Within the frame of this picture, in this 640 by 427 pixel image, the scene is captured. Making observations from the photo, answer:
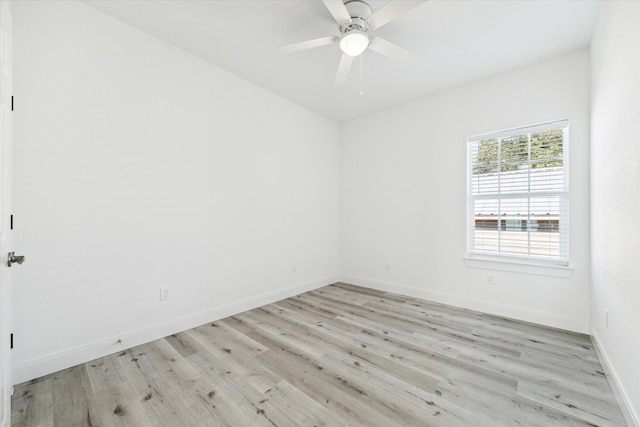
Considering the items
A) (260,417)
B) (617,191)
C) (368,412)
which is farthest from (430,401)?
(617,191)

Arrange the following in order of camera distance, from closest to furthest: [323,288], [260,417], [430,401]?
[260,417] < [430,401] < [323,288]

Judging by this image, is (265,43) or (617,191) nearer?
(617,191)

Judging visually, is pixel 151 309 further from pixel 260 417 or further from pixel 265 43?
pixel 265 43

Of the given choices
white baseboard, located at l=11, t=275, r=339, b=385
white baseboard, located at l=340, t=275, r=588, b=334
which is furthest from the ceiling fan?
white baseboard, located at l=340, t=275, r=588, b=334

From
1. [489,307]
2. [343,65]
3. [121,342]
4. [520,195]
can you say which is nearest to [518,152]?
[520,195]

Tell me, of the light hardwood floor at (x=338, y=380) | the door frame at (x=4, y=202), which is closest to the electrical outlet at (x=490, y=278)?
the light hardwood floor at (x=338, y=380)

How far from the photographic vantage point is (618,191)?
5.53ft

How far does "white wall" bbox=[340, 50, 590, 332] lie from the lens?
2.67m

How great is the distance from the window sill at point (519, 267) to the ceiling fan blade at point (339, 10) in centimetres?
288

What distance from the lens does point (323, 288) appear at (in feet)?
13.8

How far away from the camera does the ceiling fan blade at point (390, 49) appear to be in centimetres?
213

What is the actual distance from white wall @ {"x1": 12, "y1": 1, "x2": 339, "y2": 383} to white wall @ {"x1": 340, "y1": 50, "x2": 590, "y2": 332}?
1486 millimetres

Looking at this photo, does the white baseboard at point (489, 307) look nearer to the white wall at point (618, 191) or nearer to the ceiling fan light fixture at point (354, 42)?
the white wall at point (618, 191)

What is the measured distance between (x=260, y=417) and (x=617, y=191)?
2580mm
